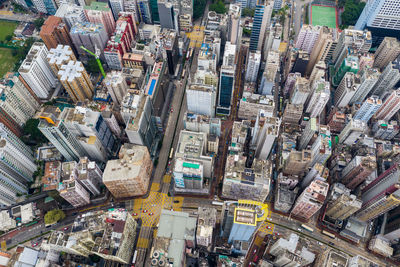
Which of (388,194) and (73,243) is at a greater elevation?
(388,194)

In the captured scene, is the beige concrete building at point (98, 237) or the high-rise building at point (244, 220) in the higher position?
the high-rise building at point (244, 220)

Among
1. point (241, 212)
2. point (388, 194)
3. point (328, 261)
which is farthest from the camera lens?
point (388, 194)

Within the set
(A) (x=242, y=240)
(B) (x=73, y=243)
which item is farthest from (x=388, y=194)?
(B) (x=73, y=243)

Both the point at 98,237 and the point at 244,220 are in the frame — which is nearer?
the point at 244,220

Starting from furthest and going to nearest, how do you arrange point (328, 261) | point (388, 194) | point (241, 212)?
point (388, 194), point (328, 261), point (241, 212)

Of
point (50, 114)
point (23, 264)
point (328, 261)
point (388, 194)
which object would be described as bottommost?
point (23, 264)

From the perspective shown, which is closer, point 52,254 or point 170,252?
point 170,252

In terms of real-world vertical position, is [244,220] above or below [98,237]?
above

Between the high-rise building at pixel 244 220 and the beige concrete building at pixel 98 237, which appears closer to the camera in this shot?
the high-rise building at pixel 244 220

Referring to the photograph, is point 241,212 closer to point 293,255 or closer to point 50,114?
point 293,255

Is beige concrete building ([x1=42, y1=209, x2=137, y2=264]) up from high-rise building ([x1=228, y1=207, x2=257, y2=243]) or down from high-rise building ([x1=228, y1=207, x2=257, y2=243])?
down

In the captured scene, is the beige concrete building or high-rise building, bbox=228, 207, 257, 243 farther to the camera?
the beige concrete building
